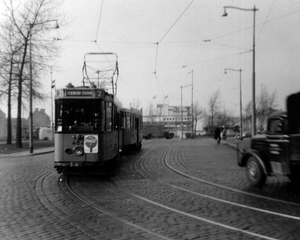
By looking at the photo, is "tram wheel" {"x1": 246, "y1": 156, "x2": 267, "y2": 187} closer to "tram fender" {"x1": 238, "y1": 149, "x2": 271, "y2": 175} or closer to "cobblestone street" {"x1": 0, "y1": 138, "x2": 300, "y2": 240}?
"tram fender" {"x1": 238, "y1": 149, "x2": 271, "y2": 175}

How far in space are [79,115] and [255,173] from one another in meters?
5.88

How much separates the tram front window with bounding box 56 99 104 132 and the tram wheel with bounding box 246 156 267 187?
4939 mm

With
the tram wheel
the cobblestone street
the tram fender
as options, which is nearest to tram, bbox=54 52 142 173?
the cobblestone street

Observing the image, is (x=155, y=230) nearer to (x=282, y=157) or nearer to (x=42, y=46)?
(x=282, y=157)

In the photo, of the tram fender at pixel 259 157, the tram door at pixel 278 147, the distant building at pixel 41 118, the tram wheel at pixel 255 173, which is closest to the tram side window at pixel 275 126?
the tram door at pixel 278 147

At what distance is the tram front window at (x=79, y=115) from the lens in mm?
12938

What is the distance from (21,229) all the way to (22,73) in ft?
98.0

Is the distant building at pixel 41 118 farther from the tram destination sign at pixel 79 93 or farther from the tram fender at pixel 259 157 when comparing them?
the tram fender at pixel 259 157

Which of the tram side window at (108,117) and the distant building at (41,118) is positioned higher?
the distant building at (41,118)

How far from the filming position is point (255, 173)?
10578 millimetres

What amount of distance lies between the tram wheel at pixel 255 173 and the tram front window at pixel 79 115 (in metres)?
4.94

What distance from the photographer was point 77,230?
6.21 metres

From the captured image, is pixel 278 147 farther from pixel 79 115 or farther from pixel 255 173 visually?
pixel 79 115

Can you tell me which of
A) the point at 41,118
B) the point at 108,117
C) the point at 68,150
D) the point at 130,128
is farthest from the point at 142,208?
the point at 41,118
